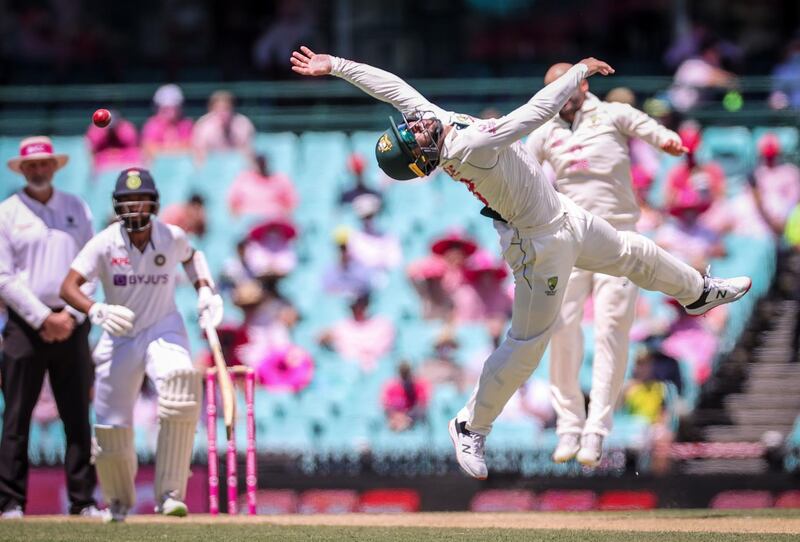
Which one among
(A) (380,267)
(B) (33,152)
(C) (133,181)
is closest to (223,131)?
(A) (380,267)

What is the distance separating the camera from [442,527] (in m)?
9.45

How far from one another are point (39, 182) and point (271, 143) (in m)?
5.59

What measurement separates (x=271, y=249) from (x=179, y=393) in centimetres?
574

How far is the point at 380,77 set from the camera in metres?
8.91

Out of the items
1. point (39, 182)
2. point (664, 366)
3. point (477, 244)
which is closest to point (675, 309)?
point (664, 366)

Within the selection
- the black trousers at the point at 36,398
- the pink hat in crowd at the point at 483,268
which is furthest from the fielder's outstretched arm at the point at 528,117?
the pink hat in crowd at the point at 483,268

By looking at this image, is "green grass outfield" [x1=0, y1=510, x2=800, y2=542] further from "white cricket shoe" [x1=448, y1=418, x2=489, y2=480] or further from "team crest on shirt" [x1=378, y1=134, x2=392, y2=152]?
"team crest on shirt" [x1=378, y1=134, x2=392, y2=152]

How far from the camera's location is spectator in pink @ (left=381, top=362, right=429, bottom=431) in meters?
13.8

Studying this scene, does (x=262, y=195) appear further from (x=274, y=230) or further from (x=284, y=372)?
(x=284, y=372)

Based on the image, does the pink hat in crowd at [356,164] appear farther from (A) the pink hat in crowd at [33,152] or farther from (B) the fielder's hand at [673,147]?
(B) the fielder's hand at [673,147]

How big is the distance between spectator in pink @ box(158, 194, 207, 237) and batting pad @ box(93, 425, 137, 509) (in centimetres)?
611

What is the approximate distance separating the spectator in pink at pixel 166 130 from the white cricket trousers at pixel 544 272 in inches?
308

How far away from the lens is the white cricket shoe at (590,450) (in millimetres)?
9859

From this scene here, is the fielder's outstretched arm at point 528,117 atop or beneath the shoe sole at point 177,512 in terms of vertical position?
atop
